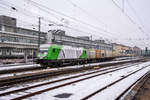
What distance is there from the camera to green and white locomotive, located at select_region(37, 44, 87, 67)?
20406 mm

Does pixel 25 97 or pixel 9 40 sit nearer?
pixel 25 97

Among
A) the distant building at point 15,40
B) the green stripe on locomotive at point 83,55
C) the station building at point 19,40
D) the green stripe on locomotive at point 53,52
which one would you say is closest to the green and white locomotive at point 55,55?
the green stripe on locomotive at point 53,52

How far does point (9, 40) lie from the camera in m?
49.0

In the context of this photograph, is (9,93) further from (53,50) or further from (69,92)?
(53,50)

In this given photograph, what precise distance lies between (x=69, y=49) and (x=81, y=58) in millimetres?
4633

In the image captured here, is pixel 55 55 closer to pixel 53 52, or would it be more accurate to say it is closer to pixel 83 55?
pixel 53 52

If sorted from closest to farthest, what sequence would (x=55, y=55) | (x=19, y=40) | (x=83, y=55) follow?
(x=55, y=55), (x=83, y=55), (x=19, y=40)

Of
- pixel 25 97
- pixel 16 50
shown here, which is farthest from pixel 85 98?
pixel 16 50

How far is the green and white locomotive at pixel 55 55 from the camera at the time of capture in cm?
2041

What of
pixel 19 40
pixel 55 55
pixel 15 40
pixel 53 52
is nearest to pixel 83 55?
pixel 55 55

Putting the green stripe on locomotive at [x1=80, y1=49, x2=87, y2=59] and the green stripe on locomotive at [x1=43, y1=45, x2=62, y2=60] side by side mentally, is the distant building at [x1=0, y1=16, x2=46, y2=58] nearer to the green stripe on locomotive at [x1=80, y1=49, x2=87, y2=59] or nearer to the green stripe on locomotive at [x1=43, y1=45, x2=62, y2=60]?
the green stripe on locomotive at [x1=80, y1=49, x2=87, y2=59]

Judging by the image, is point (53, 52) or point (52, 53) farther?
point (53, 52)

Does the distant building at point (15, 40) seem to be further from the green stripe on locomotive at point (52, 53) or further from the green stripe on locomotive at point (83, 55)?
the green stripe on locomotive at point (52, 53)

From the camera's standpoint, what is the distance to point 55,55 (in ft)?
69.9
